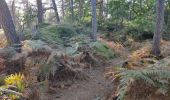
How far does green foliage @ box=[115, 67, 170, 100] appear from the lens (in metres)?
5.00

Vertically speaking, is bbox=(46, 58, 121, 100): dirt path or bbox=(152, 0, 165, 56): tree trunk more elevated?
bbox=(152, 0, 165, 56): tree trunk

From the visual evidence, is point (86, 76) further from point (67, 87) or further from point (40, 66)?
point (40, 66)

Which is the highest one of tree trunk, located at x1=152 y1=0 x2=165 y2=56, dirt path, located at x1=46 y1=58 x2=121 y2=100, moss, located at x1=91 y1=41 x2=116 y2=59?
tree trunk, located at x1=152 y1=0 x2=165 y2=56

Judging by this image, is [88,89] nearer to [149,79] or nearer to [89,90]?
[89,90]

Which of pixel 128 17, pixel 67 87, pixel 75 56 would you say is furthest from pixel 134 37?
pixel 67 87

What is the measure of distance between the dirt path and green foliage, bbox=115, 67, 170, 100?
945 millimetres

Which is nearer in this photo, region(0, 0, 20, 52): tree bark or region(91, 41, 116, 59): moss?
region(0, 0, 20, 52): tree bark

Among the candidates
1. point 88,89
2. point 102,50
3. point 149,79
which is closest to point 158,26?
point 102,50

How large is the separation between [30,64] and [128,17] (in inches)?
600

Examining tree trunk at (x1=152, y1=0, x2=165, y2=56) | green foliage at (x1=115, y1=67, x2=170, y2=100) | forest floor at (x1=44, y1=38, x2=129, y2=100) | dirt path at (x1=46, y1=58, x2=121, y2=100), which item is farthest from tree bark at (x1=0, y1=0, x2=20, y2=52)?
tree trunk at (x1=152, y1=0, x2=165, y2=56)

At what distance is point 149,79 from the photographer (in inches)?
200

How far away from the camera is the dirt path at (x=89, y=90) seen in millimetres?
6258

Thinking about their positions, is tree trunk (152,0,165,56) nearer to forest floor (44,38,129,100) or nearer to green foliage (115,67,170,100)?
forest floor (44,38,129,100)

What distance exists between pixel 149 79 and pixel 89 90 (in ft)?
6.84
